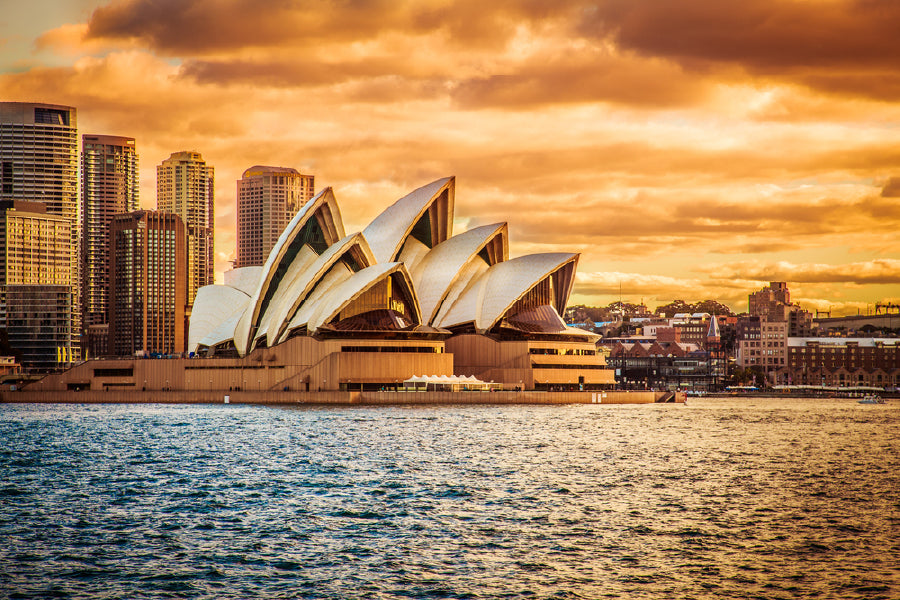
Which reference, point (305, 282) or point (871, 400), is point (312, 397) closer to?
point (305, 282)

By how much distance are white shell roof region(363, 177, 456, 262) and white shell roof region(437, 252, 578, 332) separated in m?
7.99

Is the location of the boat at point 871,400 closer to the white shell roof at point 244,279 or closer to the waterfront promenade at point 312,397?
the waterfront promenade at point 312,397

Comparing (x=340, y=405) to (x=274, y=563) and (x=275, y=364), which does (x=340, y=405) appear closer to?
(x=275, y=364)

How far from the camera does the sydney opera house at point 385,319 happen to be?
9738cm

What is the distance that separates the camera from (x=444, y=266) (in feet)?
347

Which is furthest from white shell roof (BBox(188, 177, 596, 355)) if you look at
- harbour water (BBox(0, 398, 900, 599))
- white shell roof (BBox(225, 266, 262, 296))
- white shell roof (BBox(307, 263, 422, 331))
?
harbour water (BBox(0, 398, 900, 599))

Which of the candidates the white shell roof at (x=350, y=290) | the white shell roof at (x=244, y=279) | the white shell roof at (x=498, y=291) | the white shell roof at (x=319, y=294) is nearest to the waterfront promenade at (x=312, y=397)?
the white shell roof at (x=319, y=294)

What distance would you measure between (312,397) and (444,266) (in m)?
19.4

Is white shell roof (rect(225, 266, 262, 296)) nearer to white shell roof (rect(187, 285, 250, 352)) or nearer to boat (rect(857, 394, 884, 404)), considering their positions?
white shell roof (rect(187, 285, 250, 352))

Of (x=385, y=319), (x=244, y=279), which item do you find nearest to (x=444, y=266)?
(x=385, y=319)

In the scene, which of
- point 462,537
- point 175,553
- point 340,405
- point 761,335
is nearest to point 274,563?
point 175,553

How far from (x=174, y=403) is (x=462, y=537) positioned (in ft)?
251

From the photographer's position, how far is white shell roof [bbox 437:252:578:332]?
4122 inches

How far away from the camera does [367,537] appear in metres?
29.9
